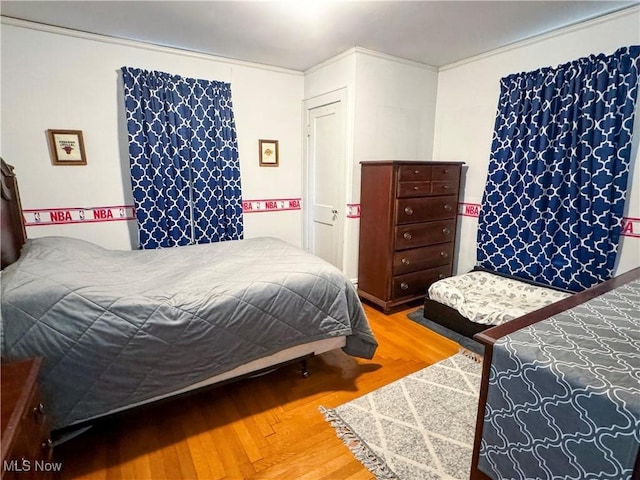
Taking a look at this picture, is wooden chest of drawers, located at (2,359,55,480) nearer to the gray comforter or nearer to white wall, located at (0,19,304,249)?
the gray comforter

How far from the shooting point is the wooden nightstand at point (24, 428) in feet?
2.94

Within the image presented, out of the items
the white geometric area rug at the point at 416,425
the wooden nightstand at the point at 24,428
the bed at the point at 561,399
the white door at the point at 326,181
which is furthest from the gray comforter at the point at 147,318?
the white door at the point at 326,181

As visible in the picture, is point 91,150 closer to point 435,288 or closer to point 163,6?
point 163,6

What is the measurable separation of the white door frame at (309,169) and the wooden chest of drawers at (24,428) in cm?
257

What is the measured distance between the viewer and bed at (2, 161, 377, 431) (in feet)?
4.67

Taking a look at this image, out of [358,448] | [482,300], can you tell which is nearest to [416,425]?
[358,448]

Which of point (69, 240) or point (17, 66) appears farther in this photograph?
point (17, 66)

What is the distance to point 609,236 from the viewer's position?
238 centimetres

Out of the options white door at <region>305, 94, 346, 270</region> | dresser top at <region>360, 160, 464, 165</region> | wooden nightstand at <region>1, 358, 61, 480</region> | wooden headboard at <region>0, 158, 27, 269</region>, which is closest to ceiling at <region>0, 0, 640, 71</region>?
white door at <region>305, 94, 346, 270</region>

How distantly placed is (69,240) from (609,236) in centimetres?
385

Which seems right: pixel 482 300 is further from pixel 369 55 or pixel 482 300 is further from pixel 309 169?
pixel 369 55

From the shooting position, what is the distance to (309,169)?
3809 mm

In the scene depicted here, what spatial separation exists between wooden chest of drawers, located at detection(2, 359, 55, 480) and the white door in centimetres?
258

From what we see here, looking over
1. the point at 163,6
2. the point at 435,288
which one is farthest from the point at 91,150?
the point at 435,288
